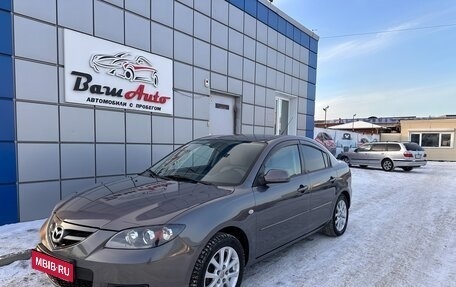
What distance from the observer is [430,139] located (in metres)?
30.3

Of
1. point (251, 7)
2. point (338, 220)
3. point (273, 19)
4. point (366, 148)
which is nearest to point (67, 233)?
point (338, 220)

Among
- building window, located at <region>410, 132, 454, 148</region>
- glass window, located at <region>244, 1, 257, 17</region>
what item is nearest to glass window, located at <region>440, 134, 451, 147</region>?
building window, located at <region>410, 132, 454, 148</region>

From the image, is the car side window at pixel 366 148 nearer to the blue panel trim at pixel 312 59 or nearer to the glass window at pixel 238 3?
the blue panel trim at pixel 312 59

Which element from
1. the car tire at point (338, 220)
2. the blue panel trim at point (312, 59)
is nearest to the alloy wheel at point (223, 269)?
the car tire at point (338, 220)

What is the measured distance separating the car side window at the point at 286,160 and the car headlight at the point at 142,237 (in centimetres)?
150

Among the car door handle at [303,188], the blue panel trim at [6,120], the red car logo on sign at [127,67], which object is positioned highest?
the red car logo on sign at [127,67]

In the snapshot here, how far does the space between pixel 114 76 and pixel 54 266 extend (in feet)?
16.2

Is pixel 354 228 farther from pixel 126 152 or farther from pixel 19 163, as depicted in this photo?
pixel 19 163

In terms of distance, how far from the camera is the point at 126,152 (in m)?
7.19

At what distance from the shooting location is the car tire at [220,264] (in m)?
2.73

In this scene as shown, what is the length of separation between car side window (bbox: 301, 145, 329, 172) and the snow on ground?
1.12m

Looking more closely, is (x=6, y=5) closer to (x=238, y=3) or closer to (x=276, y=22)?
(x=238, y=3)

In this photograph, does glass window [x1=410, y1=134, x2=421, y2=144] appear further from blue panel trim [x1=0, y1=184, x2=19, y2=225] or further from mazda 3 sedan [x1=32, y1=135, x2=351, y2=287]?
blue panel trim [x1=0, y1=184, x2=19, y2=225]

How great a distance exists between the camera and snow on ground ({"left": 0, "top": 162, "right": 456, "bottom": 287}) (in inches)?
142
